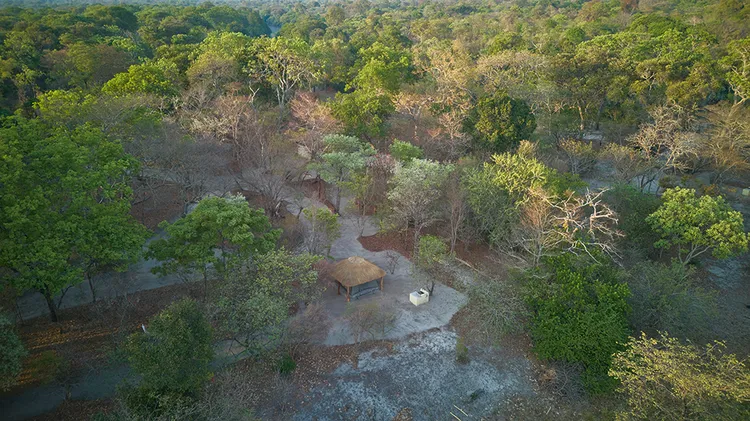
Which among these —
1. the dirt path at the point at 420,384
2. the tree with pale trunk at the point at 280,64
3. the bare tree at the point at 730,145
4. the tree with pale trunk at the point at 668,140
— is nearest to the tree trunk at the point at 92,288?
the dirt path at the point at 420,384

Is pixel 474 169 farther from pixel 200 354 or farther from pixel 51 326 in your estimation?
pixel 51 326

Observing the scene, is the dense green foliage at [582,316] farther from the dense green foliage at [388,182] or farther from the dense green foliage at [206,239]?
the dense green foliage at [206,239]

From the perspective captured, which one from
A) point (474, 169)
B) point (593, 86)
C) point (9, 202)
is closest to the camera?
point (9, 202)

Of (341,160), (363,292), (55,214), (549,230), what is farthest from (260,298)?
(341,160)

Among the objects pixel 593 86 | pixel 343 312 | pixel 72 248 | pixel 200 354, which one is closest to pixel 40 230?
pixel 72 248

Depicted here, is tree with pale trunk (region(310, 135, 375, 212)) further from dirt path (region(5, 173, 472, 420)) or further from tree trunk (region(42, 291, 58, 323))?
tree trunk (region(42, 291, 58, 323))

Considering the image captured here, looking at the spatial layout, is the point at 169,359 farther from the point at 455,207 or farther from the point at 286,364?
the point at 455,207

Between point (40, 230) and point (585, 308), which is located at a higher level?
point (40, 230)
